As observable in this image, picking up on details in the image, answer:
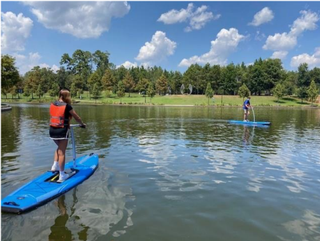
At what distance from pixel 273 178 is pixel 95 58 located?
149 metres

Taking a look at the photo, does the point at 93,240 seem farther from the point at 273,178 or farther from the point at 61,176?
the point at 273,178

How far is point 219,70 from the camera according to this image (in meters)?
108

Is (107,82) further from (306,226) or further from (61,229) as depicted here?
(306,226)

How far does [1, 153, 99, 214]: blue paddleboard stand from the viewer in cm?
617

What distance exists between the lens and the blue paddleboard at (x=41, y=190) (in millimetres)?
6168

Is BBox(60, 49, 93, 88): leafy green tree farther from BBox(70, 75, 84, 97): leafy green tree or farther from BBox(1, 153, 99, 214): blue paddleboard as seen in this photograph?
BBox(1, 153, 99, 214): blue paddleboard

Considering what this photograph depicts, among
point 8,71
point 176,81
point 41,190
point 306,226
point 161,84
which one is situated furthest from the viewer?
point 176,81

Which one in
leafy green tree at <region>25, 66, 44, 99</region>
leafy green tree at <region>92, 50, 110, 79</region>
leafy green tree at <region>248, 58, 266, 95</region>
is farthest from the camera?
leafy green tree at <region>92, 50, 110, 79</region>

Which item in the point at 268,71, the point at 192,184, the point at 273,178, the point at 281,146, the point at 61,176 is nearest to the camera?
the point at 61,176

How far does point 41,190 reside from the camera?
6902 mm

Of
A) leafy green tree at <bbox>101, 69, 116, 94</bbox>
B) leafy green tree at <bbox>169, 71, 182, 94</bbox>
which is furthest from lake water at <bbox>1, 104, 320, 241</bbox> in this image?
leafy green tree at <bbox>169, 71, 182, 94</bbox>

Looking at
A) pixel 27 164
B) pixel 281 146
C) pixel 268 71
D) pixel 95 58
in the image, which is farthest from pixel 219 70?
pixel 27 164

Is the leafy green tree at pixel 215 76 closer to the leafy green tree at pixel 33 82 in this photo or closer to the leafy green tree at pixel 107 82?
the leafy green tree at pixel 107 82

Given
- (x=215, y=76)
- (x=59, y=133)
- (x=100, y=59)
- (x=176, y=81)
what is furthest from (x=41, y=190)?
(x=100, y=59)
